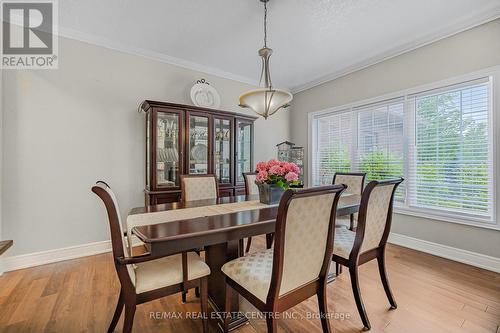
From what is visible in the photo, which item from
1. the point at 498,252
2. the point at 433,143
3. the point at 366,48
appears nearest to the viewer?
the point at 498,252

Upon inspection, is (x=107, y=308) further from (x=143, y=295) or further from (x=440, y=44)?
(x=440, y=44)

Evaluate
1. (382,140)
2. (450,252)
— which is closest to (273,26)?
(382,140)

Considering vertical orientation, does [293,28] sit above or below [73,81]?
above

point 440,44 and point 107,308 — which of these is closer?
point 107,308

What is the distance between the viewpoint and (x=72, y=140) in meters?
2.76

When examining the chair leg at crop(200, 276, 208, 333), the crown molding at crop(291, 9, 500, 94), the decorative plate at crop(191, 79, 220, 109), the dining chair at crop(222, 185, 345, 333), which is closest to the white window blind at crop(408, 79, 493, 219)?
the crown molding at crop(291, 9, 500, 94)

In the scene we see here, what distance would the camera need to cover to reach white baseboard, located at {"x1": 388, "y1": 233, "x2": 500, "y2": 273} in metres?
2.42

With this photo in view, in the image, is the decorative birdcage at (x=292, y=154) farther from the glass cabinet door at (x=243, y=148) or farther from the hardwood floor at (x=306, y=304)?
the hardwood floor at (x=306, y=304)

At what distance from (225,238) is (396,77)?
333 centimetres

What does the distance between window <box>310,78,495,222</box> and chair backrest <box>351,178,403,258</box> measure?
157 centimetres

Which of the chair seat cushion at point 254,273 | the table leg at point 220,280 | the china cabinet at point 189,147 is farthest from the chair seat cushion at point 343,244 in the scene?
the china cabinet at point 189,147

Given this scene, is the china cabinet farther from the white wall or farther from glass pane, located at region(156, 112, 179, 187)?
the white wall

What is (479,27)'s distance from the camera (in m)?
2.49

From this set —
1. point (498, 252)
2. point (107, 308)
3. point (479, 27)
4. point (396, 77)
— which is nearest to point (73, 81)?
point (107, 308)
